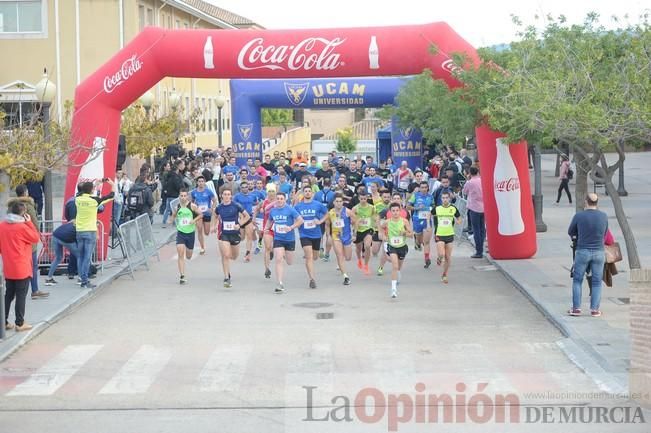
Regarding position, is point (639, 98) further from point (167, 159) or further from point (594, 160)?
point (167, 159)

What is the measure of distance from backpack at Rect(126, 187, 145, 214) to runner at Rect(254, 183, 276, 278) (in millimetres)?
4420

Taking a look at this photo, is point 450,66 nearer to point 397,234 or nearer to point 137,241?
point 397,234

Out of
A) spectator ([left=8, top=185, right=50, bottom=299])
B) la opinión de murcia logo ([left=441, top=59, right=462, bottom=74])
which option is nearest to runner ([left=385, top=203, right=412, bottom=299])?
la opinión de murcia logo ([left=441, top=59, right=462, bottom=74])

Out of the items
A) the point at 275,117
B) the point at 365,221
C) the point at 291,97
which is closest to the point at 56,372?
the point at 365,221

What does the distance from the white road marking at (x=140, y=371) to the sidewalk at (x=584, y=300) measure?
15.0ft

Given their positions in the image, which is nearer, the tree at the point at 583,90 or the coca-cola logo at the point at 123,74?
the tree at the point at 583,90

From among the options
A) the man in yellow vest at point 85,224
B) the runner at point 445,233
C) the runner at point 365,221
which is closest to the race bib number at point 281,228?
the runner at point 365,221

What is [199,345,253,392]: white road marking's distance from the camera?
1138 centimetres

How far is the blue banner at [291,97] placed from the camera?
3981cm

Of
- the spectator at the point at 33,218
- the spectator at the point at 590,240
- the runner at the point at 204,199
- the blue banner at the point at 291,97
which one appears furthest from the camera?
the blue banner at the point at 291,97

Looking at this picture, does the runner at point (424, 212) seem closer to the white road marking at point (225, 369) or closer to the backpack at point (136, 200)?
the backpack at point (136, 200)

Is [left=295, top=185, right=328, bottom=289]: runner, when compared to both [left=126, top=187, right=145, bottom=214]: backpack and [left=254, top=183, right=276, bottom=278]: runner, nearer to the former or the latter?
[left=254, top=183, right=276, bottom=278]: runner

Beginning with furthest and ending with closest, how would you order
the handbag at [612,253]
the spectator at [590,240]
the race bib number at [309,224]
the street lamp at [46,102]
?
1. the race bib number at [309,224]
2. the street lamp at [46,102]
3. the handbag at [612,253]
4. the spectator at [590,240]

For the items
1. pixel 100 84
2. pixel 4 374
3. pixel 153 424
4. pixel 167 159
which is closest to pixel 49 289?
pixel 100 84
